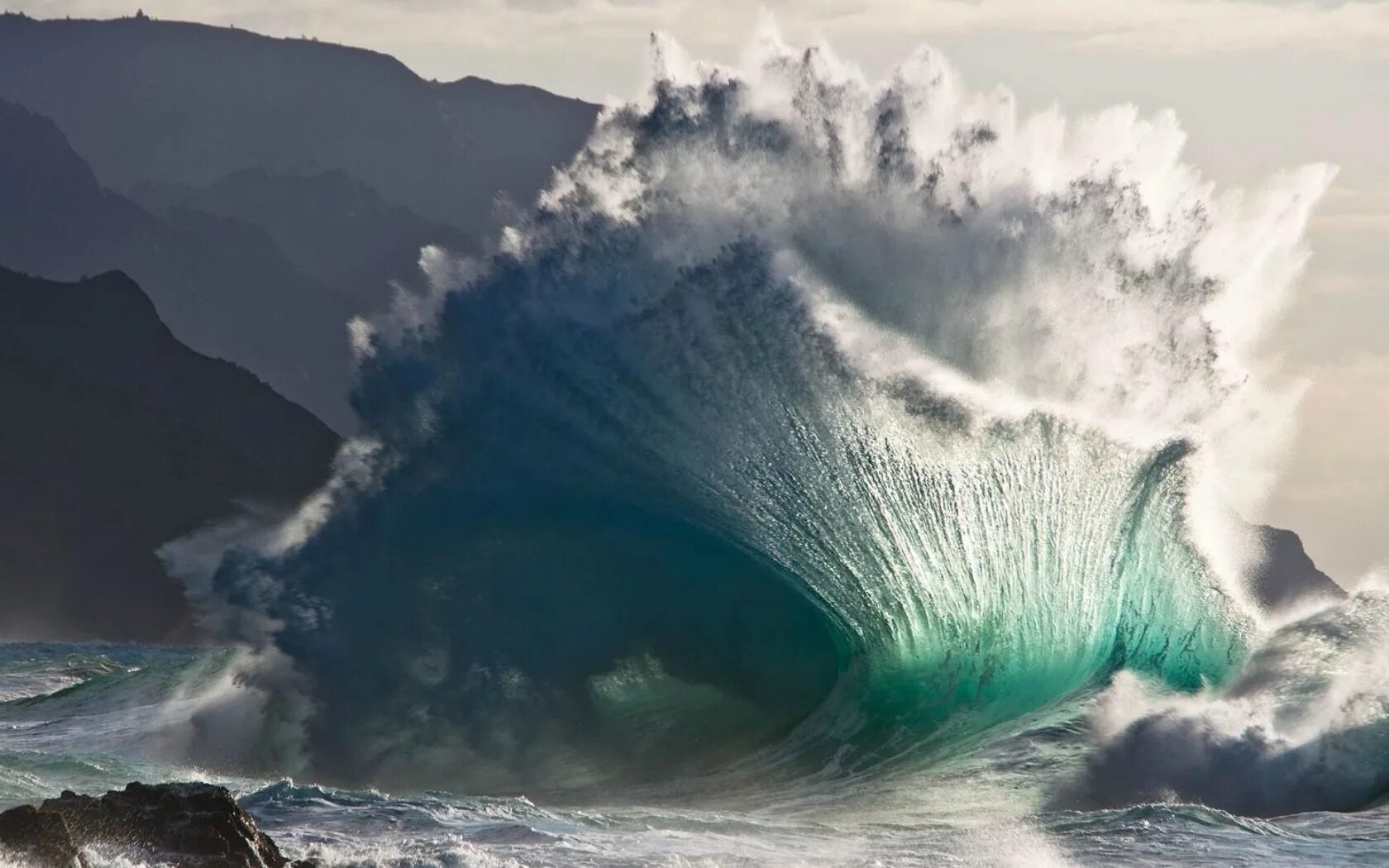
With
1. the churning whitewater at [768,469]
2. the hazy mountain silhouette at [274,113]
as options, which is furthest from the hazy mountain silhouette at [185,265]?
the churning whitewater at [768,469]

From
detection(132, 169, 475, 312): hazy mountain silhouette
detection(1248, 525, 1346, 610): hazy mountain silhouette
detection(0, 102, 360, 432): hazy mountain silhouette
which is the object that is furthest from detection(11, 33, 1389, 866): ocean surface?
detection(132, 169, 475, 312): hazy mountain silhouette

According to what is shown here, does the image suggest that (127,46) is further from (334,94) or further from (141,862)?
(141,862)

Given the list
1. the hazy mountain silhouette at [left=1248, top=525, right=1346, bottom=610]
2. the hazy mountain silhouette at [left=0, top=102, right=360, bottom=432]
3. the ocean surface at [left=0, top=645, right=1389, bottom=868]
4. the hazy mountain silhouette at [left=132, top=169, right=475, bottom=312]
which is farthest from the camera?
the hazy mountain silhouette at [left=132, top=169, right=475, bottom=312]

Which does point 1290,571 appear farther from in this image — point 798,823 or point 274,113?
point 798,823

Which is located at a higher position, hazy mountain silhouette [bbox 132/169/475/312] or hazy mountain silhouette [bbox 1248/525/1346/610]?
hazy mountain silhouette [bbox 132/169/475/312]

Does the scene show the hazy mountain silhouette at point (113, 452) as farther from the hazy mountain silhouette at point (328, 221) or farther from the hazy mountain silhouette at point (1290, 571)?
the hazy mountain silhouette at point (1290, 571)

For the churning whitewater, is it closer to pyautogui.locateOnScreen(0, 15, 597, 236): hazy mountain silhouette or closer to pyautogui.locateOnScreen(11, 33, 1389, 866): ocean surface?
pyautogui.locateOnScreen(11, 33, 1389, 866): ocean surface
